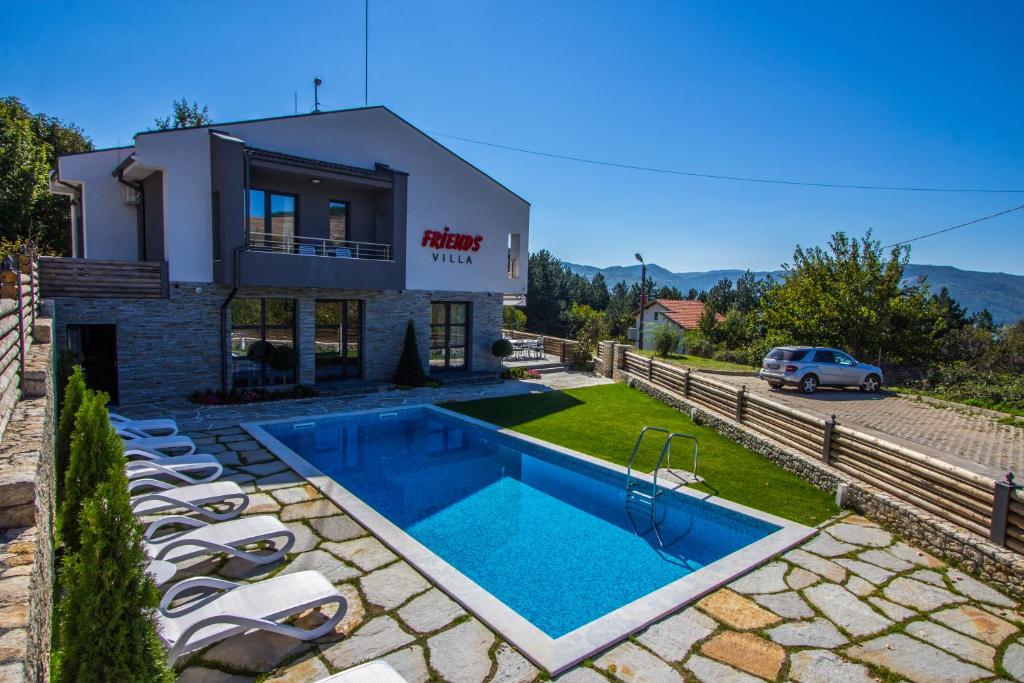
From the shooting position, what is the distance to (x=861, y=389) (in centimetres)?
1962

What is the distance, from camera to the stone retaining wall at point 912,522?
5.96m

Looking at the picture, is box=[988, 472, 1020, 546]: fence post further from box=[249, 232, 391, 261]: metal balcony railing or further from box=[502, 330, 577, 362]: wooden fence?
box=[502, 330, 577, 362]: wooden fence

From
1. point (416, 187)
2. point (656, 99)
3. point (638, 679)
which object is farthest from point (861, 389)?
point (638, 679)

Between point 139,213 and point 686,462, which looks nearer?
point 686,462

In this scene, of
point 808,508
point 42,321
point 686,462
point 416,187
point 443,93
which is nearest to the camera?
point 808,508

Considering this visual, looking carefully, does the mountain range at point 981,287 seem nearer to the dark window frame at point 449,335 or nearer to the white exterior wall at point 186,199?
the dark window frame at point 449,335

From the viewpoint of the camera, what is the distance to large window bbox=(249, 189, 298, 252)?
48.9 ft

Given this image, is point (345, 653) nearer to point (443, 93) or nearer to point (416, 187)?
point (416, 187)

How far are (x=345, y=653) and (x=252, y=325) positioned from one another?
40.6 ft

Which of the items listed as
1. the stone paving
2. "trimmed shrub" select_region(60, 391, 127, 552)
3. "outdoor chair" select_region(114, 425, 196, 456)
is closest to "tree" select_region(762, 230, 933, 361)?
the stone paving

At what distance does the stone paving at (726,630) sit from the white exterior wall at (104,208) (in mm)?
13395

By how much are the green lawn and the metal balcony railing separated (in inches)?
221

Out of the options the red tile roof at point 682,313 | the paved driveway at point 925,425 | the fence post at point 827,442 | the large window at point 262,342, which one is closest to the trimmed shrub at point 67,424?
the large window at point 262,342

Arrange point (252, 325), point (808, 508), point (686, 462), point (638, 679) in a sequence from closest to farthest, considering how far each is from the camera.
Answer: point (638, 679) → point (808, 508) → point (686, 462) → point (252, 325)
